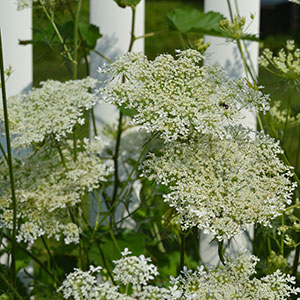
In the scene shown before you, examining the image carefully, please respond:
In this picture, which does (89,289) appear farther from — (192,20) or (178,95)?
(192,20)

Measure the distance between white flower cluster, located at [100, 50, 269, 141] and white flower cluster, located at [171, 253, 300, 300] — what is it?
0.25 metres

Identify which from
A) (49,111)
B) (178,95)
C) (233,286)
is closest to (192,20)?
(49,111)

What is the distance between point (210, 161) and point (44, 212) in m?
0.50

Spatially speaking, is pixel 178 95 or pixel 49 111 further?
pixel 49 111

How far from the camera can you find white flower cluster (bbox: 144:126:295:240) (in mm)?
1036

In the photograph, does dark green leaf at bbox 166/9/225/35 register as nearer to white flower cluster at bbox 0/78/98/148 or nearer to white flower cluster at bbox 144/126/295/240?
white flower cluster at bbox 0/78/98/148

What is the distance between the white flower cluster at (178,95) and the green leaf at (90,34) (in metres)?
0.81

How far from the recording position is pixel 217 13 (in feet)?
6.54

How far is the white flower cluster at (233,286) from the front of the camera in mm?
1022

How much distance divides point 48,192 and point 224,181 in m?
0.51

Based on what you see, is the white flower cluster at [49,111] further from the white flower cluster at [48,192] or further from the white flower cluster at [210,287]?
the white flower cluster at [210,287]

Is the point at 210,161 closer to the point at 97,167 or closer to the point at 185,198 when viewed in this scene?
the point at 185,198

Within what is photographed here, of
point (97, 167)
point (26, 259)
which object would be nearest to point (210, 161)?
point (97, 167)

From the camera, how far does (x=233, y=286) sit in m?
1.05
